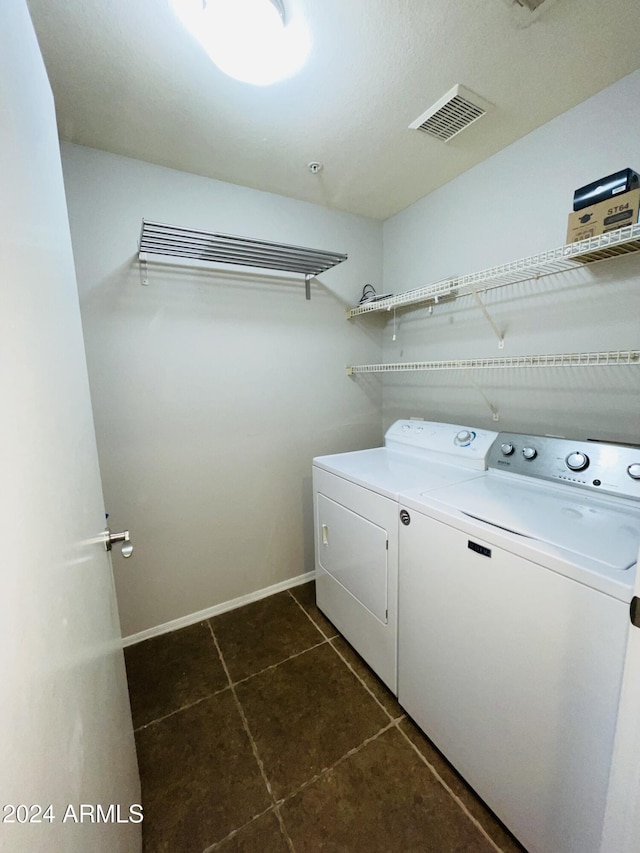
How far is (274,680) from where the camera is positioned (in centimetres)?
173

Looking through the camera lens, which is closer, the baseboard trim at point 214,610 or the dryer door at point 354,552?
the dryer door at point 354,552

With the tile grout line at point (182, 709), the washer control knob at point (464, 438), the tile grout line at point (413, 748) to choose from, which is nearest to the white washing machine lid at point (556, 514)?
the washer control knob at point (464, 438)

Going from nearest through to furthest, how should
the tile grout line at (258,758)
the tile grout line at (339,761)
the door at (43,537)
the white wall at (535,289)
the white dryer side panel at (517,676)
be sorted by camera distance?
the door at (43,537) < the white dryer side panel at (517,676) < the tile grout line at (258,758) < the tile grout line at (339,761) < the white wall at (535,289)

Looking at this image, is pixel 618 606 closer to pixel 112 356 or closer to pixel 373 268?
pixel 112 356

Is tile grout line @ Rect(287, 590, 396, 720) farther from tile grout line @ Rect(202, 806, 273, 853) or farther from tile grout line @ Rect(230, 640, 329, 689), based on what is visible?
tile grout line @ Rect(202, 806, 273, 853)

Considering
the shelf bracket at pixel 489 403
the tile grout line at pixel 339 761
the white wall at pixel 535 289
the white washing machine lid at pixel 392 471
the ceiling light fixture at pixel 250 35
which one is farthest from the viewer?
the shelf bracket at pixel 489 403

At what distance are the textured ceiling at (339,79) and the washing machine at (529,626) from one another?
147cm

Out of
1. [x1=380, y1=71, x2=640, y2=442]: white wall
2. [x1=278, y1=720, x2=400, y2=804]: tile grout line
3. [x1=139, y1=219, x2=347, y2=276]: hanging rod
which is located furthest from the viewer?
[x1=139, y1=219, x2=347, y2=276]: hanging rod

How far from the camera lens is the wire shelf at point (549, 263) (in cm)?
118

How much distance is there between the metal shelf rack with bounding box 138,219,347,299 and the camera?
168 cm

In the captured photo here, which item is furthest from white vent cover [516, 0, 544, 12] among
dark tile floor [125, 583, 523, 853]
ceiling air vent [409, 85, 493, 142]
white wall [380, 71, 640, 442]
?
dark tile floor [125, 583, 523, 853]

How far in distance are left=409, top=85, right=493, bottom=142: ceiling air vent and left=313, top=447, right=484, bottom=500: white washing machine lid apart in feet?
5.39

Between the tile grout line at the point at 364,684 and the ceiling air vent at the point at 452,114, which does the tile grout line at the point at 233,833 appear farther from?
the ceiling air vent at the point at 452,114

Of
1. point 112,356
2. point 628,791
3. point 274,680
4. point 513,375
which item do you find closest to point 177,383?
point 112,356
